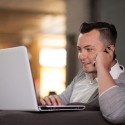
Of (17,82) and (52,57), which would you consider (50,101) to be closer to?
(17,82)

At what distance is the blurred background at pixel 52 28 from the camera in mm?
5848

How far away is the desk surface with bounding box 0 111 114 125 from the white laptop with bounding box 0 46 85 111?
0.04 metres

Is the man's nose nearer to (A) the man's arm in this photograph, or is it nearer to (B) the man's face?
(B) the man's face

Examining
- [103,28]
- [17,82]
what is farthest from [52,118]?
[103,28]

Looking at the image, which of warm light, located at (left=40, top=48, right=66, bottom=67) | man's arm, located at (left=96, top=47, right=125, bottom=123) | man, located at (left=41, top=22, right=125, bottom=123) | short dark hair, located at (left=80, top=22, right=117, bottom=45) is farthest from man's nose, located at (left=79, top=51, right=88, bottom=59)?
warm light, located at (left=40, top=48, right=66, bottom=67)

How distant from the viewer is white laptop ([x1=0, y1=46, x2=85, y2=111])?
153 cm

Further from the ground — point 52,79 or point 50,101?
point 50,101

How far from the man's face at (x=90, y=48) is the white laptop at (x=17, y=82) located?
0.41m

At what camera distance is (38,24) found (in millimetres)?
11852

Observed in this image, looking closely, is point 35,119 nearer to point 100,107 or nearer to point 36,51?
point 100,107

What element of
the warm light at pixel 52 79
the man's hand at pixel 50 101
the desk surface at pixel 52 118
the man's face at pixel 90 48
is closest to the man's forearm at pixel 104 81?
the desk surface at pixel 52 118

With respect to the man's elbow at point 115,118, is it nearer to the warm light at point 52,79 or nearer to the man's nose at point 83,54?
the man's nose at point 83,54

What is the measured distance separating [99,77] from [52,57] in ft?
45.6

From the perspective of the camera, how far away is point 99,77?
1.77 meters
